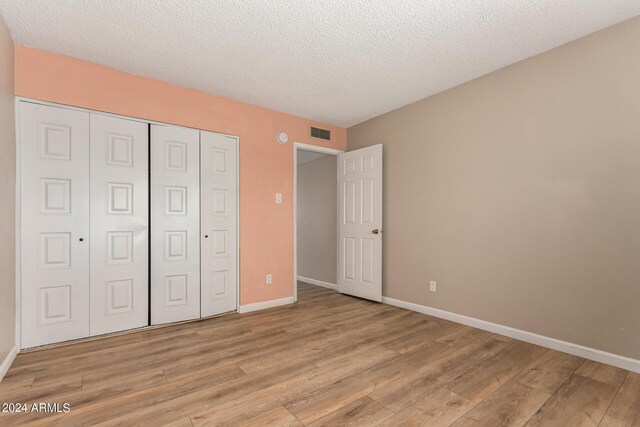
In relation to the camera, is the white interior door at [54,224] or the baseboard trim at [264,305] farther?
the baseboard trim at [264,305]

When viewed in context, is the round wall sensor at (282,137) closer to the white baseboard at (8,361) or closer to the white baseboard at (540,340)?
the white baseboard at (540,340)

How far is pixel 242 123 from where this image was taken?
379cm

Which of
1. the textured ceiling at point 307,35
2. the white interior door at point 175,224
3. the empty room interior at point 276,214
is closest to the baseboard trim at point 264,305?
the empty room interior at point 276,214

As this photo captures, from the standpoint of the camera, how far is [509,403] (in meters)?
1.85

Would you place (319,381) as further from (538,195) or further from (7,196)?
(7,196)

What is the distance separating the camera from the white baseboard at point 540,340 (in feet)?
7.48

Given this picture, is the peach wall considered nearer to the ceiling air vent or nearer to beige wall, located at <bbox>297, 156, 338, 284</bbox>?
the ceiling air vent

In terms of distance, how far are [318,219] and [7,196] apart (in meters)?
3.96

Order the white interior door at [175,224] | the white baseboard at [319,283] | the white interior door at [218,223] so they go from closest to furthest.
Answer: the white interior door at [175,224] → the white interior door at [218,223] → the white baseboard at [319,283]

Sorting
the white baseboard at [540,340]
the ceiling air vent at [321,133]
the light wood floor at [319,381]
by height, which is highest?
the ceiling air vent at [321,133]

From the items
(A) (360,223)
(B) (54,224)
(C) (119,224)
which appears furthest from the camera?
(A) (360,223)

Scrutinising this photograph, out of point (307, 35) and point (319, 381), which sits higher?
point (307, 35)

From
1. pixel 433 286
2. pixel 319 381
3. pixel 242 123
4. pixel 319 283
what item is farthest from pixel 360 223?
pixel 319 381

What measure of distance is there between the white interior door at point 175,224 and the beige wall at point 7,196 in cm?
102
